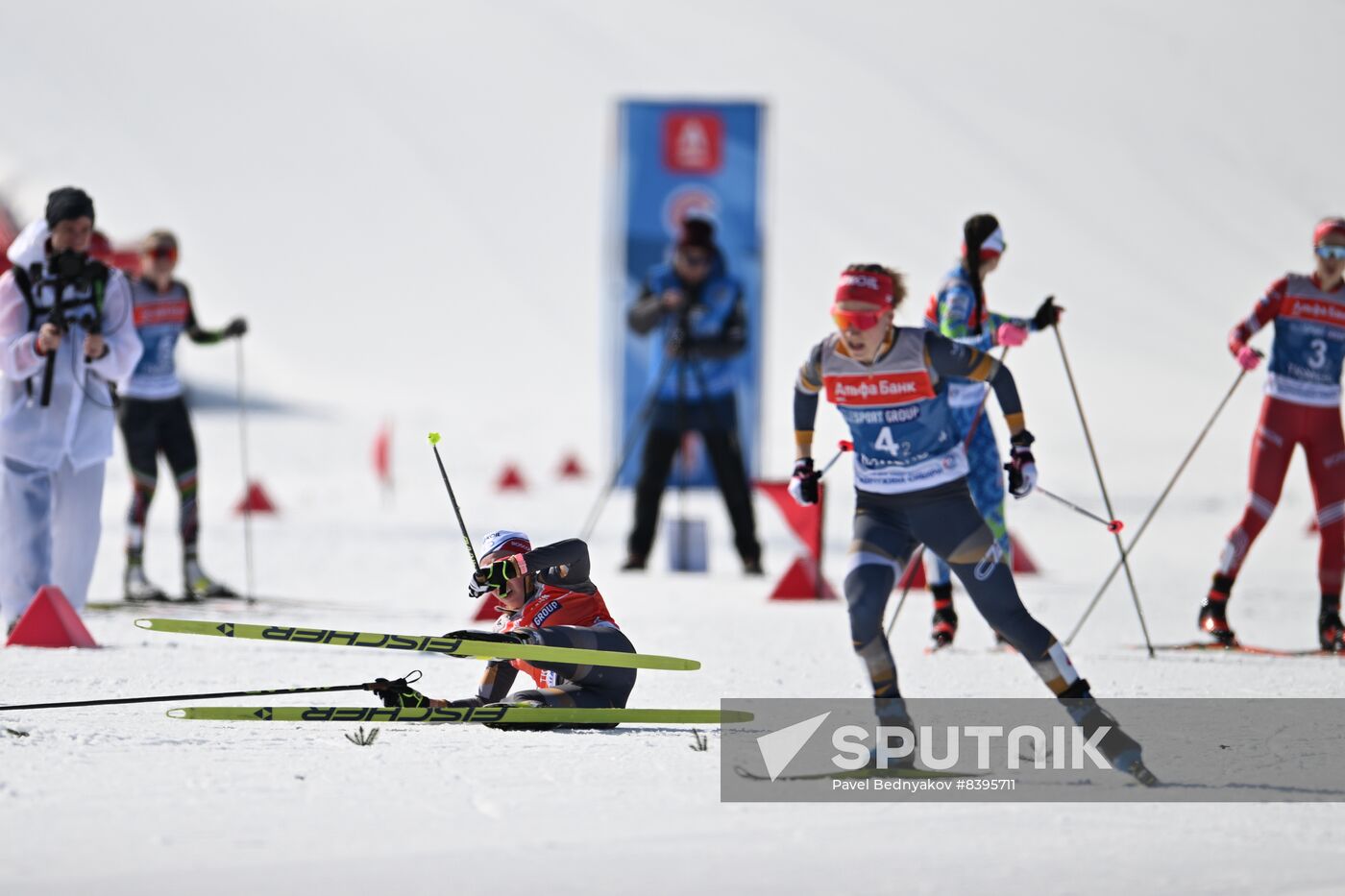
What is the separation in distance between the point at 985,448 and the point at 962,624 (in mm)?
1868

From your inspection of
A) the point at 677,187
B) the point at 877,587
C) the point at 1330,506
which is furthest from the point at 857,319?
the point at 677,187

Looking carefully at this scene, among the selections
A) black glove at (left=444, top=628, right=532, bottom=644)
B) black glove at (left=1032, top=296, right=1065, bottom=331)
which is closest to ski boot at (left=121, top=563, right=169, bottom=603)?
black glove at (left=444, top=628, right=532, bottom=644)

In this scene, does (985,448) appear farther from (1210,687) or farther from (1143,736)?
(1143,736)

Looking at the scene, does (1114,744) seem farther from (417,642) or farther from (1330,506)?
(1330,506)

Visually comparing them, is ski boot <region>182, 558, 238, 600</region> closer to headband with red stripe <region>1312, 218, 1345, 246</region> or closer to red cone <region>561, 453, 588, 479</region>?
headband with red stripe <region>1312, 218, 1345, 246</region>

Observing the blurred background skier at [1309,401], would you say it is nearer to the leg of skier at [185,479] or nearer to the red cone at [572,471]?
the leg of skier at [185,479]

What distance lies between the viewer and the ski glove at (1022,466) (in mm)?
5836

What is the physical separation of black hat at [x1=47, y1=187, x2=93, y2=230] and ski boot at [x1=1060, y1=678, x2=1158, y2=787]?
209 inches

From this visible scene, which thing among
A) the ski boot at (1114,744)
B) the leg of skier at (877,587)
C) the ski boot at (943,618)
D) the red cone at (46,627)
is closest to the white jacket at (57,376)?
the red cone at (46,627)

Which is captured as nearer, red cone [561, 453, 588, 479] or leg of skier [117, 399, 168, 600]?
leg of skier [117, 399, 168, 600]

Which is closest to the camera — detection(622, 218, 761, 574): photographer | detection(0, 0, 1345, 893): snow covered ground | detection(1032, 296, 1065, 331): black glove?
detection(0, 0, 1345, 893): snow covered ground

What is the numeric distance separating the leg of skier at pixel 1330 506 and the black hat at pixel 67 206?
5971mm

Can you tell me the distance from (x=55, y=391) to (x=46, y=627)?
121cm

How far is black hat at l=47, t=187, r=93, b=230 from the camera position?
8477 mm
